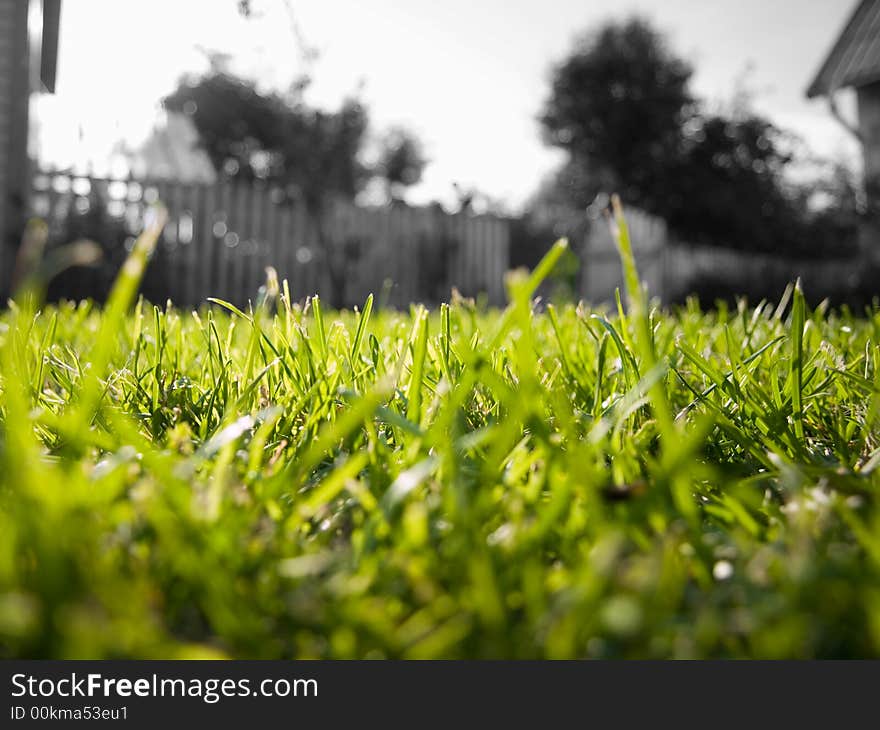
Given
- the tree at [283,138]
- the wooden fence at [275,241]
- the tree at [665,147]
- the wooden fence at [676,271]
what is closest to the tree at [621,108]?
the tree at [665,147]

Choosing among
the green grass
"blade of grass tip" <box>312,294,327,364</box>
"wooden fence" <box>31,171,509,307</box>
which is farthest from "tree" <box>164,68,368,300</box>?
the green grass

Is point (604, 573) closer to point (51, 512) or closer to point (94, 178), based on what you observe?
point (51, 512)

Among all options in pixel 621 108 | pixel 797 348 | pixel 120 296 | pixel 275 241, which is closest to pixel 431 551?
pixel 120 296

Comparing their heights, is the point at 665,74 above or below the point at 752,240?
above

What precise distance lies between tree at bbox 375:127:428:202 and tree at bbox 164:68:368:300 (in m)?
0.92

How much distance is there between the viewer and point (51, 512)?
0.30 m

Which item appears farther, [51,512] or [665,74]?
[665,74]

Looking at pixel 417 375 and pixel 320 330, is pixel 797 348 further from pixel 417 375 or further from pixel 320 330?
pixel 320 330

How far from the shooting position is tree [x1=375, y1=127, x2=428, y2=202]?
16.1 metres

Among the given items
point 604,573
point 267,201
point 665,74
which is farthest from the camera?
point 665,74

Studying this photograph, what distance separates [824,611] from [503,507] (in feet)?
0.67

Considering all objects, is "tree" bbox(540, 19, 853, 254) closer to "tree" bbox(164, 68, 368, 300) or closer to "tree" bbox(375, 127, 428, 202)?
"tree" bbox(375, 127, 428, 202)

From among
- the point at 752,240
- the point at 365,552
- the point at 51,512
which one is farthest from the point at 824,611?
the point at 752,240

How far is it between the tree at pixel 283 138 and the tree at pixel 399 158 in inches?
36.2
